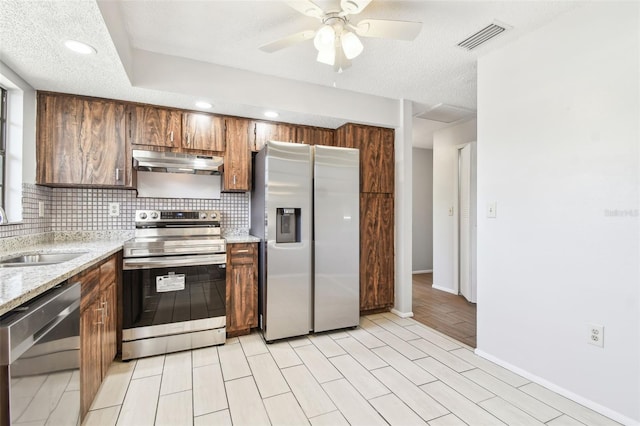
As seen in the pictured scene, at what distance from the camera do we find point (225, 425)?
5.48 feet

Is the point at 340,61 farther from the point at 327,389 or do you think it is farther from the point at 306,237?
the point at 327,389

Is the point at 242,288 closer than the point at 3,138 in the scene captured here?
No

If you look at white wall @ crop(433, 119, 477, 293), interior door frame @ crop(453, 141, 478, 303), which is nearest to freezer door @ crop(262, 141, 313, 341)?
interior door frame @ crop(453, 141, 478, 303)

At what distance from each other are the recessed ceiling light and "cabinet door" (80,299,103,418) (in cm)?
155

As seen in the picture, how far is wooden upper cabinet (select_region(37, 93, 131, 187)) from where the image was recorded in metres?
2.46

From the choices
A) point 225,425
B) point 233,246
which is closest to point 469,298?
point 233,246

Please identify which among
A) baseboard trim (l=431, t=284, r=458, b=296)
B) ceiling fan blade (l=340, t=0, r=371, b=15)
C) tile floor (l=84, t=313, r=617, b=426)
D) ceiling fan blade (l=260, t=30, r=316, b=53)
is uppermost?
ceiling fan blade (l=340, t=0, r=371, b=15)

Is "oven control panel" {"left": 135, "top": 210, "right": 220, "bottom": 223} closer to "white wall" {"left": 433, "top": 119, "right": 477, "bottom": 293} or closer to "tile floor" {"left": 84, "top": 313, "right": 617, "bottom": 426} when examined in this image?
"tile floor" {"left": 84, "top": 313, "right": 617, "bottom": 426}

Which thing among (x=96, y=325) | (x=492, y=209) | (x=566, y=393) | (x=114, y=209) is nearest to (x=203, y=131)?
(x=114, y=209)

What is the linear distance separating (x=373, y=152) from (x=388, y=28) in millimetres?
1758

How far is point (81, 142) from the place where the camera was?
8.34ft

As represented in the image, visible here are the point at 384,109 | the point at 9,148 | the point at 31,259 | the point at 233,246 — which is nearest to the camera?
the point at 31,259

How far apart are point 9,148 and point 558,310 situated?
4.12 metres

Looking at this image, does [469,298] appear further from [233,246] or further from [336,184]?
[233,246]
